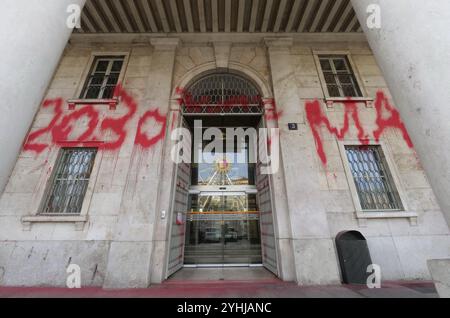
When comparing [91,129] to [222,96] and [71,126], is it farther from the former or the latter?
[222,96]

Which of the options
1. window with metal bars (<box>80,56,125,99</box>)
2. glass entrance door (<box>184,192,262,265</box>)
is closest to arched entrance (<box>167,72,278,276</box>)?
glass entrance door (<box>184,192,262,265</box>)

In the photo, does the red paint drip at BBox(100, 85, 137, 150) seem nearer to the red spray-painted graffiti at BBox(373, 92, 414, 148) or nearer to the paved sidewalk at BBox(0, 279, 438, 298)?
the paved sidewalk at BBox(0, 279, 438, 298)

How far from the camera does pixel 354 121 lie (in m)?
5.98

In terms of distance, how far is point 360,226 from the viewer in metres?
4.91

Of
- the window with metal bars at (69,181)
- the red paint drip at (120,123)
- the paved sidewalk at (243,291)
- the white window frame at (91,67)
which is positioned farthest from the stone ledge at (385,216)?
the white window frame at (91,67)

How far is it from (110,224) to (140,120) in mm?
2810

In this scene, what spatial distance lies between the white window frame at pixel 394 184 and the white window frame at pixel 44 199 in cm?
664

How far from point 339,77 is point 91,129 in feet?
26.5

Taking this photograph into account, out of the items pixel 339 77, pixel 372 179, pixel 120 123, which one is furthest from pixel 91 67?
pixel 372 179

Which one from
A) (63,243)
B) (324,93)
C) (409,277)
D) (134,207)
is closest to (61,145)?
(63,243)

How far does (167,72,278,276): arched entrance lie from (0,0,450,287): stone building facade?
326mm

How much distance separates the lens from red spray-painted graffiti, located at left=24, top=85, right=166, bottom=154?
550 cm
